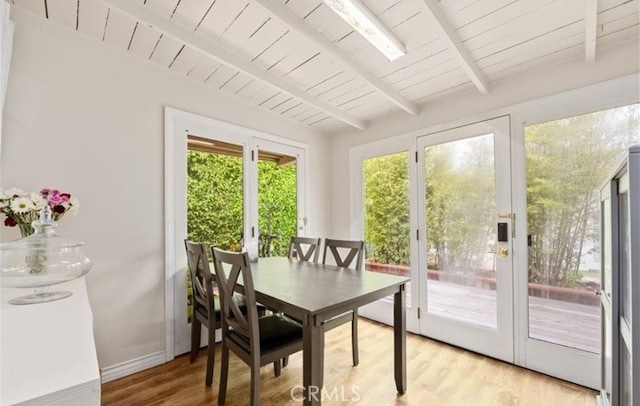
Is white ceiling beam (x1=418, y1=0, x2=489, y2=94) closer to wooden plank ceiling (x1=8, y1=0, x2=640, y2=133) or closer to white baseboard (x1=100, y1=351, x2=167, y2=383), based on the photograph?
wooden plank ceiling (x1=8, y1=0, x2=640, y2=133)

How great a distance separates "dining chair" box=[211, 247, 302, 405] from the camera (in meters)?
1.56

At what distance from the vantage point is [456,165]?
2705 millimetres

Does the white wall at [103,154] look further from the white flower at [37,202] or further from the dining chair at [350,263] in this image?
the dining chair at [350,263]

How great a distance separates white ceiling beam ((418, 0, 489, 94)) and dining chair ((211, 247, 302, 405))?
5.59 feet

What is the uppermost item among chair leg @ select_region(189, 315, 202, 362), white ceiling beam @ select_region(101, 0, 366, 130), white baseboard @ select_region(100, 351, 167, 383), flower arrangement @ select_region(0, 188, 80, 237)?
white ceiling beam @ select_region(101, 0, 366, 130)

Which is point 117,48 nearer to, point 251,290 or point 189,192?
point 189,192

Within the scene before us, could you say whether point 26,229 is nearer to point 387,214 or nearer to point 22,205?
point 22,205

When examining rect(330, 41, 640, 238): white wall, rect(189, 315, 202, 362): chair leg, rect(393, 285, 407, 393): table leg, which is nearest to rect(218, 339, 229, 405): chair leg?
rect(189, 315, 202, 362): chair leg

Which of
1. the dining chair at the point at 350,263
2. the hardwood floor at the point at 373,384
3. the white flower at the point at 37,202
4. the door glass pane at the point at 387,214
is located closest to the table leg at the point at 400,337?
the hardwood floor at the point at 373,384

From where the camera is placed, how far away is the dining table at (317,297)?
1418 millimetres

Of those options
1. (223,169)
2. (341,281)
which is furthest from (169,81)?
(341,281)

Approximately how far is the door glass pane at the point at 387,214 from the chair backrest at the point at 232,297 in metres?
1.93

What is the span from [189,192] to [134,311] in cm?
104

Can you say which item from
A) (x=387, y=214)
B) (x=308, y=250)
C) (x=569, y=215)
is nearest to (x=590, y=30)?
(x=569, y=215)
